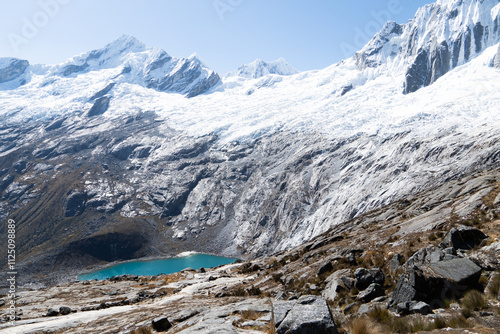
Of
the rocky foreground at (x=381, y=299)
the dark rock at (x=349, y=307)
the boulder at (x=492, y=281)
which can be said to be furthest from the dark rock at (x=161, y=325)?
the boulder at (x=492, y=281)

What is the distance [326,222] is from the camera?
145 metres

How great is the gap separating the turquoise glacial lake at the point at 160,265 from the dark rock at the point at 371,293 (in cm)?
16527

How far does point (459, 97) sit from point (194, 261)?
190 m

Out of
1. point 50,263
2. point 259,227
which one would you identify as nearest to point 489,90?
point 259,227

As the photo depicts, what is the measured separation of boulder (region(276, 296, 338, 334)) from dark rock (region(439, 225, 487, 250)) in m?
9.79

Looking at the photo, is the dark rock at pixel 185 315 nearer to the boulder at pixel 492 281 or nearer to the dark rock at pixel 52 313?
the boulder at pixel 492 281

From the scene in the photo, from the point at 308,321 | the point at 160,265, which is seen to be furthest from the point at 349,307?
the point at 160,265

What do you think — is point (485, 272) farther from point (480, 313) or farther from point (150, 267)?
point (150, 267)

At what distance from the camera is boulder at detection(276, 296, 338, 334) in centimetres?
896

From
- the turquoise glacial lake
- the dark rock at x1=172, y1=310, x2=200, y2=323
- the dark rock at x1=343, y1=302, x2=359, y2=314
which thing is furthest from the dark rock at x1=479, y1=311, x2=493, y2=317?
the turquoise glacial lake

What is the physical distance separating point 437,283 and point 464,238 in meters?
5.94

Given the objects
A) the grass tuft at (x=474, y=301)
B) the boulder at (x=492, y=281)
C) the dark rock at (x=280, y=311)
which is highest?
the dark rock at (x=280, y=311)

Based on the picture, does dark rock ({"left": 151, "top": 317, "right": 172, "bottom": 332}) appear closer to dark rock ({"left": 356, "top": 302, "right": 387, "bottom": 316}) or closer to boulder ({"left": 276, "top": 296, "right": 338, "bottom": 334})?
boulder ({"left": 276, "top": 296, "right": 338, "bottom": 334})

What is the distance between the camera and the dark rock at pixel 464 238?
15.2 m
